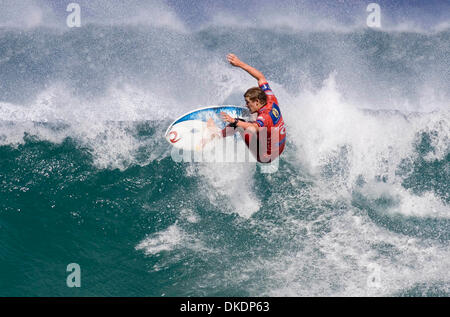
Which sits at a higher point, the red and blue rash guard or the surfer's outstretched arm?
the surfer's outstretched arm

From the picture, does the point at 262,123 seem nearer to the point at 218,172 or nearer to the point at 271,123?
the point at 271,123

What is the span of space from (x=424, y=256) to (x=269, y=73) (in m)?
4.94

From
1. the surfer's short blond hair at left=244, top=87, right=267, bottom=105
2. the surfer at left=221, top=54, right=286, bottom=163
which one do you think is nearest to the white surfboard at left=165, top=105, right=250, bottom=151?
the surfer at left=221, top=54, right=286, bottom=163

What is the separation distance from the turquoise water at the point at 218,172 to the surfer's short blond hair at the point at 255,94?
141 centimetres

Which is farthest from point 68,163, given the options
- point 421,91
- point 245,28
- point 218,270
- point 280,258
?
point 421,91

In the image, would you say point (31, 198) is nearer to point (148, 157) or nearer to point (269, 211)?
point (148, 157)

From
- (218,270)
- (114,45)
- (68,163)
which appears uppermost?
(114,45)

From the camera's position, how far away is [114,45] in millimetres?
9969

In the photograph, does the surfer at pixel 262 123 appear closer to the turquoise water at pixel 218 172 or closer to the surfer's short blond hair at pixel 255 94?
the surfer's short blond hair at pixel 255 94

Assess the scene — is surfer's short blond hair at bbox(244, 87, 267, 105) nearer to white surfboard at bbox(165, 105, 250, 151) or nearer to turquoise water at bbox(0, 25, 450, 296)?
white surfboard at bbox(165, 105, 250, 151)

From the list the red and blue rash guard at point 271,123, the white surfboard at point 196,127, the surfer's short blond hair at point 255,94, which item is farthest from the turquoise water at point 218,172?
the surfer's short blond hair at point 255,94

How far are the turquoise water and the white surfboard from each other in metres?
0.41

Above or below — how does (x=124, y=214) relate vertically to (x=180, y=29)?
below

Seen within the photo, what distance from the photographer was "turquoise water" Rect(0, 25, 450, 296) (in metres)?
6.00
